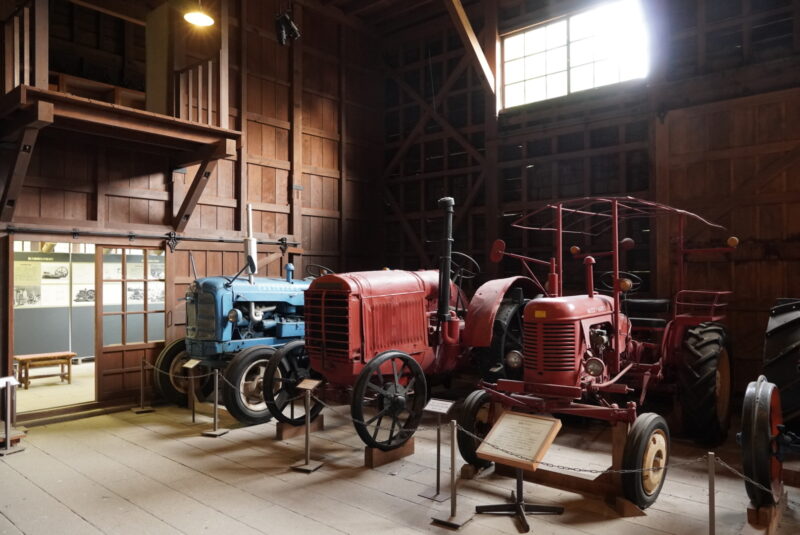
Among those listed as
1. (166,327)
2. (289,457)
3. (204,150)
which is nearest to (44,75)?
(204,150)

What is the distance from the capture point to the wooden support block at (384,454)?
4484mm

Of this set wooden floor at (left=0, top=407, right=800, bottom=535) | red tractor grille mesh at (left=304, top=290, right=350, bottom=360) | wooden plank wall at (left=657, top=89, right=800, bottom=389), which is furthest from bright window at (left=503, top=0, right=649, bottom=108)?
red tractor grille mesh at (left=304, top=290, right=350, bottom=360)

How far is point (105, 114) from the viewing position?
567 cm

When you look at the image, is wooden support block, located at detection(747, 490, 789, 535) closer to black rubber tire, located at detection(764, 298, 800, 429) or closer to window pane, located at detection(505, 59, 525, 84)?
black rubber tire, located at detection(764, 298, 800, 429)

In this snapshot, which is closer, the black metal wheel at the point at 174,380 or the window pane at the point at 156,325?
the black metal wheel at the point at 174,380

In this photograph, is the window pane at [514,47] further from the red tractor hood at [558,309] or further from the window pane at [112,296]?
the window pane at [112,296]

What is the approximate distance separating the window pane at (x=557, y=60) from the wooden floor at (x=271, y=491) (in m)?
5.17

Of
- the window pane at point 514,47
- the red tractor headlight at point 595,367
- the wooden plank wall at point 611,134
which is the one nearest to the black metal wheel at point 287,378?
the red tractor headlight at point 595,367

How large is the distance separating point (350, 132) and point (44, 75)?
5044 mm

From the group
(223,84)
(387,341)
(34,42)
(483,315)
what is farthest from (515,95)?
(34,42)

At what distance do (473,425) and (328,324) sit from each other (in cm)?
149

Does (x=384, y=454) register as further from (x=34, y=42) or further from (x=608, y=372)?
(x=34, y=42)

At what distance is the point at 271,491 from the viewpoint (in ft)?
13.1

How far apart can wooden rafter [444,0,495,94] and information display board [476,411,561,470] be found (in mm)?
6037
